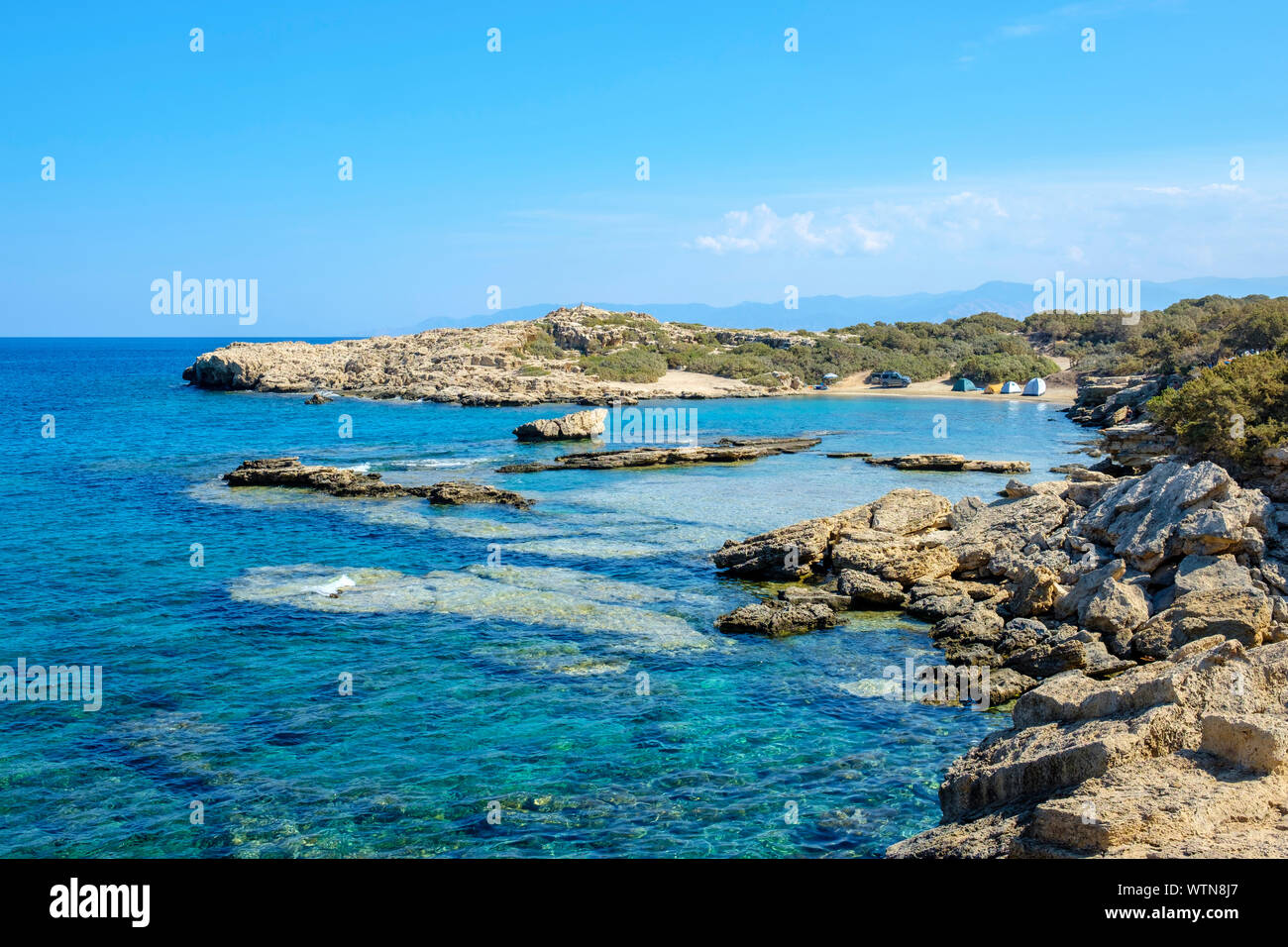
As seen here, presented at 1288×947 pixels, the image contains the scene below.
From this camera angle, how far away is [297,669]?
18.9 metres

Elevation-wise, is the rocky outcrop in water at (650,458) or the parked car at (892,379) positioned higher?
the parked car at (892,379)

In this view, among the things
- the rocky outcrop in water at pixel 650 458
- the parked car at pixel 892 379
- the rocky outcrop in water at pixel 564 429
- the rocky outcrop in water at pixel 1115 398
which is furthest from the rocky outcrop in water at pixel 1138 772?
the parked car at pixel 892 379

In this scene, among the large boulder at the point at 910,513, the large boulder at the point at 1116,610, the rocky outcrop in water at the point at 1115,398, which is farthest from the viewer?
the rocky outcrop in water at the point at 1115,398

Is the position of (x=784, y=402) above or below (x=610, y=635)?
above

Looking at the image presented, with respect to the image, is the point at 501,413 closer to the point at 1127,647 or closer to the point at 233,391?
the point at 233,391

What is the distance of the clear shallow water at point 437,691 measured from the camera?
41.9 ft

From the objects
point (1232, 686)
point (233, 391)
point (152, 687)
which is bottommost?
point (152, 687)

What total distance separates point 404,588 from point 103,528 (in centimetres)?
1474

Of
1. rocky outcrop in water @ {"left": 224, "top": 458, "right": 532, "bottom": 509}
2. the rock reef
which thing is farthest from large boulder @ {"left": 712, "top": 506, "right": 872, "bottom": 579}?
the rock reef

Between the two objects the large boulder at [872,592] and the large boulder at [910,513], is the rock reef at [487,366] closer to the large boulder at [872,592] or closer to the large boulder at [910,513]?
the large boulder at [910,513]

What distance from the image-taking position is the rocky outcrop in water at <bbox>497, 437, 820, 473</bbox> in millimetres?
48812

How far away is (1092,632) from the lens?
61.7ft

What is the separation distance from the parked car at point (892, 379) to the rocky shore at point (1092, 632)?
74.0 m
